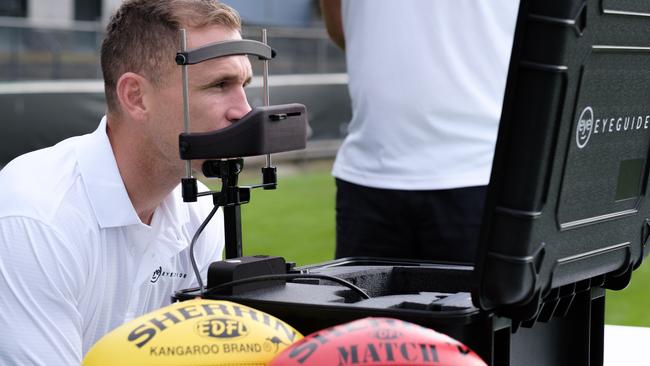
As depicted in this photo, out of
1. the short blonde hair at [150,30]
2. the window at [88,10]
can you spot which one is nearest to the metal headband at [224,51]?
the short blonde hair at [150,30]

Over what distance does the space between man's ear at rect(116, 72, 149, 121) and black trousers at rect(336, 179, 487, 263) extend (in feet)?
2.69

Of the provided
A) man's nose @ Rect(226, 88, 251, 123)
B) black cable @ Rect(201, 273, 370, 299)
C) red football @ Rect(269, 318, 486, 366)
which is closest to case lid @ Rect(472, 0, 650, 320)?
red football @ Rect(269, 318, 486, 366)

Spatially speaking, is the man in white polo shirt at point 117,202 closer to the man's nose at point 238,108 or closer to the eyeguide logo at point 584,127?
the man's nose at point 238,108

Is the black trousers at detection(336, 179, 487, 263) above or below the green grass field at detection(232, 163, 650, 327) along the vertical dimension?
above

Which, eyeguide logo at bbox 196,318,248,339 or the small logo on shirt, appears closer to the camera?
eyeguide logo at bbox 196,318,248,339

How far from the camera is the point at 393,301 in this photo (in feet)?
4.87

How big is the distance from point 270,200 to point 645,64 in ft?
35.5

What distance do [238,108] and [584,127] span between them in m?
0.72

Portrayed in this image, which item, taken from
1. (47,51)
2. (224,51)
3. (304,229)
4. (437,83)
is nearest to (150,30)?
(224,51)

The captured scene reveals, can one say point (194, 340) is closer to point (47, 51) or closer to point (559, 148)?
point (559, 148)

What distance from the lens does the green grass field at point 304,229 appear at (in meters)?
7.78

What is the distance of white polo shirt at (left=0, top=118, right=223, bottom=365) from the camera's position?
6.08 feet

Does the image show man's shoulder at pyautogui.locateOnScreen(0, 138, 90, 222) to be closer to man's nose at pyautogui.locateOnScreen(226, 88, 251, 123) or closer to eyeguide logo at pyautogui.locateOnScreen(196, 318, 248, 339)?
man's nose at pyautogui.locateOnScreen(226, 88, 251, 123)

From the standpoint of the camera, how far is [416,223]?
2.76 metres
